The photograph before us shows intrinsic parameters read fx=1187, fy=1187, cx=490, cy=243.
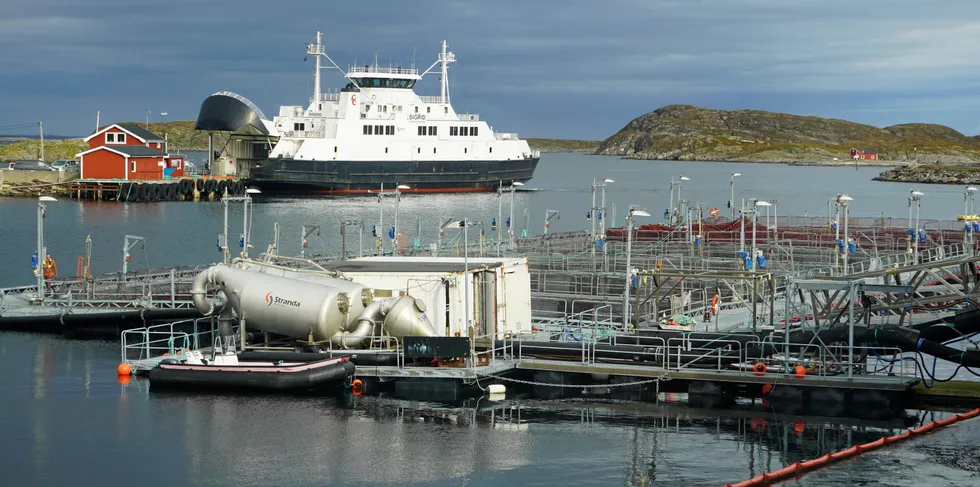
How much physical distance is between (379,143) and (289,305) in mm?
70101

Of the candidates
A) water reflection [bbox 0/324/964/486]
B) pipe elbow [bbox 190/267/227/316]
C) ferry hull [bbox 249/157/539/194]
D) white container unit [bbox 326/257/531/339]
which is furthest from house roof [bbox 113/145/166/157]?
water reflection [bbox 0/324/964/486]

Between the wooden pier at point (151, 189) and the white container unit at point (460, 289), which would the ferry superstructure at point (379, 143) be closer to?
the wooden pier at point (151, 189)

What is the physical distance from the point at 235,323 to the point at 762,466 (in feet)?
48.5

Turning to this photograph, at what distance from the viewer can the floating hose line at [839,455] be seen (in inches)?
726

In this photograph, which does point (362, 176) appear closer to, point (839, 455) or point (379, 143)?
point (379, 143)

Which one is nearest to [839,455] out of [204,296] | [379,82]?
[204,296]

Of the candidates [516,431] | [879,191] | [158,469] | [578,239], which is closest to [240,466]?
[158,469]

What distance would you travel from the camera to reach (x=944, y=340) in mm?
25922

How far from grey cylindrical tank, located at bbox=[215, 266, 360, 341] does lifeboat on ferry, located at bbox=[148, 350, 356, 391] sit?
3.45ft

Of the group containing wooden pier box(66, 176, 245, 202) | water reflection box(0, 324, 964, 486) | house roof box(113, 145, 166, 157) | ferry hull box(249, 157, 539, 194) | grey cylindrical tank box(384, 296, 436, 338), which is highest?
house roof box(113, 145, 166, 157)

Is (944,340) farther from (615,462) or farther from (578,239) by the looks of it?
(578,239)

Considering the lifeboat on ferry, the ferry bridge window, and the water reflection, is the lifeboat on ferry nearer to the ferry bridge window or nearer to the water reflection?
the water reflection

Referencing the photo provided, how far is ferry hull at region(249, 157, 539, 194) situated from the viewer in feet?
305

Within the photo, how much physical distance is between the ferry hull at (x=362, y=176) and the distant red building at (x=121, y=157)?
26.7 ft
